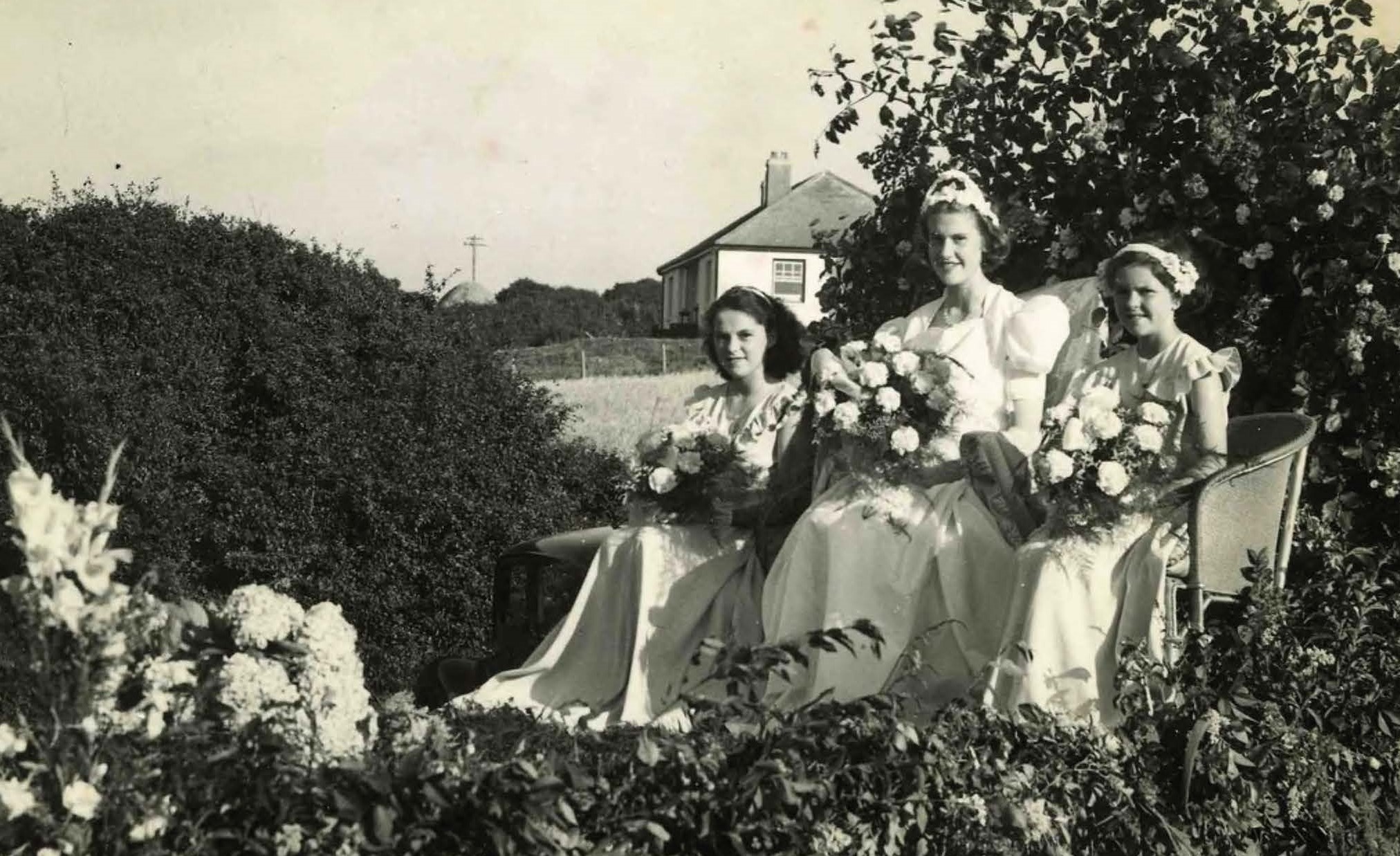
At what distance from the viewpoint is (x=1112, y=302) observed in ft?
19.5

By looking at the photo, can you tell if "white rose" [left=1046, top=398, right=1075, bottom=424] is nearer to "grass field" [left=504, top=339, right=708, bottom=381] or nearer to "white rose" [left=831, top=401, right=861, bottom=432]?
"white rose" [left=831, top=401, right=861, bottom=432]

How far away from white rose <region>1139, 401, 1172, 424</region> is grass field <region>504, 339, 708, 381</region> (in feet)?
63.1

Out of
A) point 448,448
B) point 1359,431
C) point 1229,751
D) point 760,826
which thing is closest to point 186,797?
point 760,826

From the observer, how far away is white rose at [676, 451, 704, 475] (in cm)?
600

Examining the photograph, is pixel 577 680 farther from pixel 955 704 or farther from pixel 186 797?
pixel 186 797

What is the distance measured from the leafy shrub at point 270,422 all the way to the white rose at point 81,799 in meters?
7.00

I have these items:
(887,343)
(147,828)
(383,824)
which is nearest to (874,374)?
(887,343)

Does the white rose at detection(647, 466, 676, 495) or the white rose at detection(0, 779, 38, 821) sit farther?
the white rose at detection(647, 466, 676, 495)

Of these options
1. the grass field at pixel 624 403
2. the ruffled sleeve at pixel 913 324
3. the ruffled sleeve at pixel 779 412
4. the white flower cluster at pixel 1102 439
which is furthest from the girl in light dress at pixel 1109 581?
the grass field at pixel 624 403

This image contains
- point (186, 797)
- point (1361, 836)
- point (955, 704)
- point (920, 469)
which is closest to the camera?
point (186, 797)

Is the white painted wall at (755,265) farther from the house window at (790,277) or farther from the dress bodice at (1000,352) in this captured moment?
the dress bodice at (1000,352)

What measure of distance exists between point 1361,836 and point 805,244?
34215 mm

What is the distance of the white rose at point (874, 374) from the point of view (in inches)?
214

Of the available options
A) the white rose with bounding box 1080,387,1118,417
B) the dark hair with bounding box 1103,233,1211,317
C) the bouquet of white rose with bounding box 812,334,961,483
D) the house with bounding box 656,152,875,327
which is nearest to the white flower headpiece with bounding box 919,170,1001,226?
the dark hair with bounding box 1103,233,1211,317
